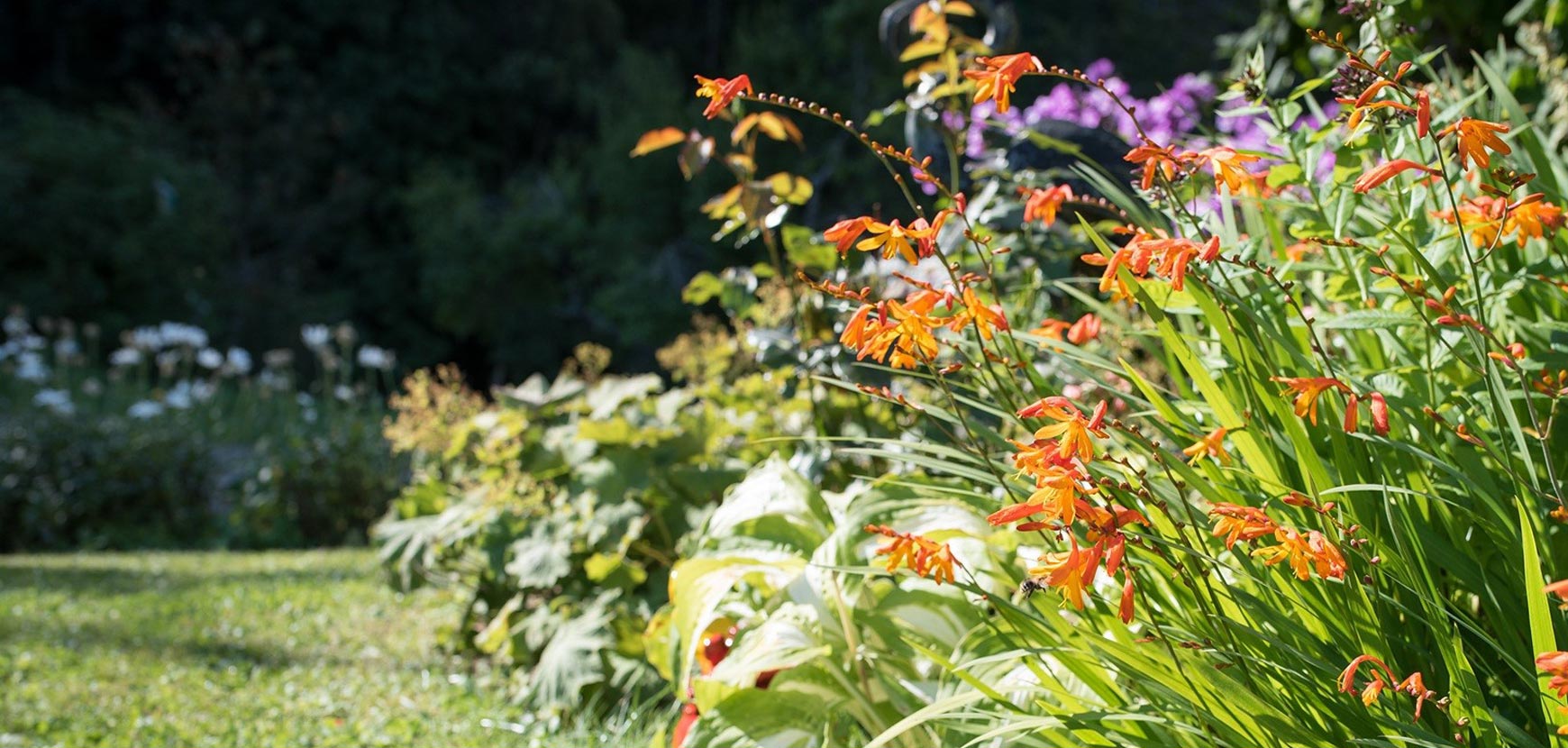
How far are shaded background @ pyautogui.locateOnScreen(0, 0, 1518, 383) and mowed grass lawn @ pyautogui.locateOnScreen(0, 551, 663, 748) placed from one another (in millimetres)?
10948

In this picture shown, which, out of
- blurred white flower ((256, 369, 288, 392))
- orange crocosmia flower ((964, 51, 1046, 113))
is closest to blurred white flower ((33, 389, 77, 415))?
blurred white flower ((256, 369, 288, 392))

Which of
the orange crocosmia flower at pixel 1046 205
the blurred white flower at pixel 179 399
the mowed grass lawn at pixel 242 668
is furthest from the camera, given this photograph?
the blurred white flower at pixel 179 399

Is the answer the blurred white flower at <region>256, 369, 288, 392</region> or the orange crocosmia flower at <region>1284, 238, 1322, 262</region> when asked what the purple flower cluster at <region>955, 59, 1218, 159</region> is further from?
the blurred white flower at <region>256, 369, 288, 392</region>

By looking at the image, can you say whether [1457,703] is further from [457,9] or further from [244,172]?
[457,9]

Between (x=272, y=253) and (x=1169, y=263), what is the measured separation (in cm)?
1796

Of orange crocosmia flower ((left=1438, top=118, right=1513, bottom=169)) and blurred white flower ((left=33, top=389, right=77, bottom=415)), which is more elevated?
orange crocosmia flower ((left=1438, top=118, right=1513, bottom=169))

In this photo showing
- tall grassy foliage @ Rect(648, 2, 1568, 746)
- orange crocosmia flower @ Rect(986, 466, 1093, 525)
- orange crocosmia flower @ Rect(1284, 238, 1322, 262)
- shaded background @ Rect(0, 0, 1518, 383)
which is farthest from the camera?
shaded background @ Rect(0, 0, 1518, 383)

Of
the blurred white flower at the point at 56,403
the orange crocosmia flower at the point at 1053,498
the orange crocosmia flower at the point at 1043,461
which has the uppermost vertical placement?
the orange crocosmia flower at the point at 1043,461

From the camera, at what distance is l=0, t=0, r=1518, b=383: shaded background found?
53.6 feet

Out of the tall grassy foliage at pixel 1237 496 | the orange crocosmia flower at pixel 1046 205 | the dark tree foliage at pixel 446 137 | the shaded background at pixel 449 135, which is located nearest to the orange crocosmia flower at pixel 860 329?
the tall grassy foliage at pixel 1237 496

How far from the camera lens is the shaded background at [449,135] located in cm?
1634

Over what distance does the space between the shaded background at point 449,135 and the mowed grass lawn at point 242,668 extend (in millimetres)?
10948

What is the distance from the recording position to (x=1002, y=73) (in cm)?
116

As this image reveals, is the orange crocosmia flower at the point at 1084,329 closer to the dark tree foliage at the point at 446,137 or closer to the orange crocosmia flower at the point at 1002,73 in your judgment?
the orange crocosmia flower at the point at 1002,73
